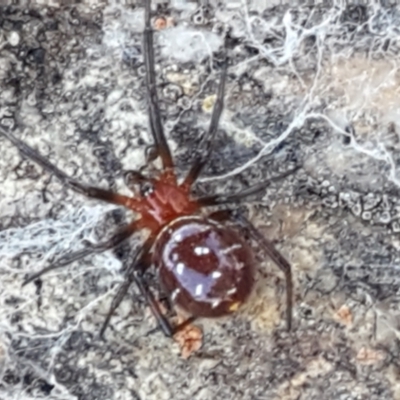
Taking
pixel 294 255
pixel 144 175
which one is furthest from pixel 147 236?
pixel 294 255

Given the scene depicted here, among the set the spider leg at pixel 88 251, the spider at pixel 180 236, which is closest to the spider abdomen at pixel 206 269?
the spider at pixel 180 236

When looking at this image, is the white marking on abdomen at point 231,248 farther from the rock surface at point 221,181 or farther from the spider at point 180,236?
the rock surface at point 221,181

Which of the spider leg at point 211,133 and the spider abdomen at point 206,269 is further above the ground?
the spider leg at point 211,133

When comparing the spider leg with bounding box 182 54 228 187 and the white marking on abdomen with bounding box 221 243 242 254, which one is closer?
the white marking on abdomen with bounding box 221 243 242 254

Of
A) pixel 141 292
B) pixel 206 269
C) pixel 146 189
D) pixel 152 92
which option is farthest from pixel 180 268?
pixel 152 92

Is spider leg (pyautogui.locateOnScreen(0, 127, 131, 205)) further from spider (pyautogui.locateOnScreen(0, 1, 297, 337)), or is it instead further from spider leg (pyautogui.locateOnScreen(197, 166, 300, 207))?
spider leg (pyautogui.locateOnScreen(197, 166, 300, 207))

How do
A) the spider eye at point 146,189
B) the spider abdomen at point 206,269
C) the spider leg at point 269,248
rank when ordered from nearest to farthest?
1. the spider abdomen at point 206,269
2. the spider leg at point 269,248
3. the spider eye at point 146,189

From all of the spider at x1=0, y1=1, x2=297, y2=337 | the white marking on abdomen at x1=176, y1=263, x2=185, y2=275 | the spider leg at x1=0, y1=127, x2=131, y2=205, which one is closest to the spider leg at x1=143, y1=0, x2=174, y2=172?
the spider at x1=0, y1=1, x2=297, y2=337

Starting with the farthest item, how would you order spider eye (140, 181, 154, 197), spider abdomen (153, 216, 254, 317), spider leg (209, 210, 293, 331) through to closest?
spider eye (140, 181, 154, 197)
spider leg (209, 210, 293, 331)
spider abdomen (153, 216, 254, 317)
